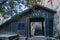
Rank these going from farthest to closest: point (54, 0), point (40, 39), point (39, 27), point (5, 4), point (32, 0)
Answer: point (39, 27)
point (54, 0)
point (40, 39)
point (32, 0)
point (5, 4)

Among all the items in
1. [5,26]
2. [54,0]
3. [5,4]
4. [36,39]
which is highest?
[54,0]

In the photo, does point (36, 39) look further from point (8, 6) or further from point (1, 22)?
point (8, 6)

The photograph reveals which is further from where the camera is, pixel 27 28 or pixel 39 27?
pixel 39 27

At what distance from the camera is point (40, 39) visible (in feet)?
38.6

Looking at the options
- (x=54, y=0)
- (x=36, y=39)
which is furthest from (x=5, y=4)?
(x=54, y=0)

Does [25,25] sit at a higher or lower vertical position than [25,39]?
higher

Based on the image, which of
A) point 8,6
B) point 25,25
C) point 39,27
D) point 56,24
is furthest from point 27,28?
point 8,6

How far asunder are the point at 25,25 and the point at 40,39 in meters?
1.28

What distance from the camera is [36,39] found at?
38.7 ft

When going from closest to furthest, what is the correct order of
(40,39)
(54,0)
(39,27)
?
(40,39), (54,0), (39,27)

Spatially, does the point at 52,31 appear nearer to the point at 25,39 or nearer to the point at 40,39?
the point at 40,39

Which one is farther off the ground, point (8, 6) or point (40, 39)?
point (8, 6)

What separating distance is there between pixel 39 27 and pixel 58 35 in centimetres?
535

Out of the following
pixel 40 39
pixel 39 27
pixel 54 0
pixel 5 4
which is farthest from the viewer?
pixel 39 27
